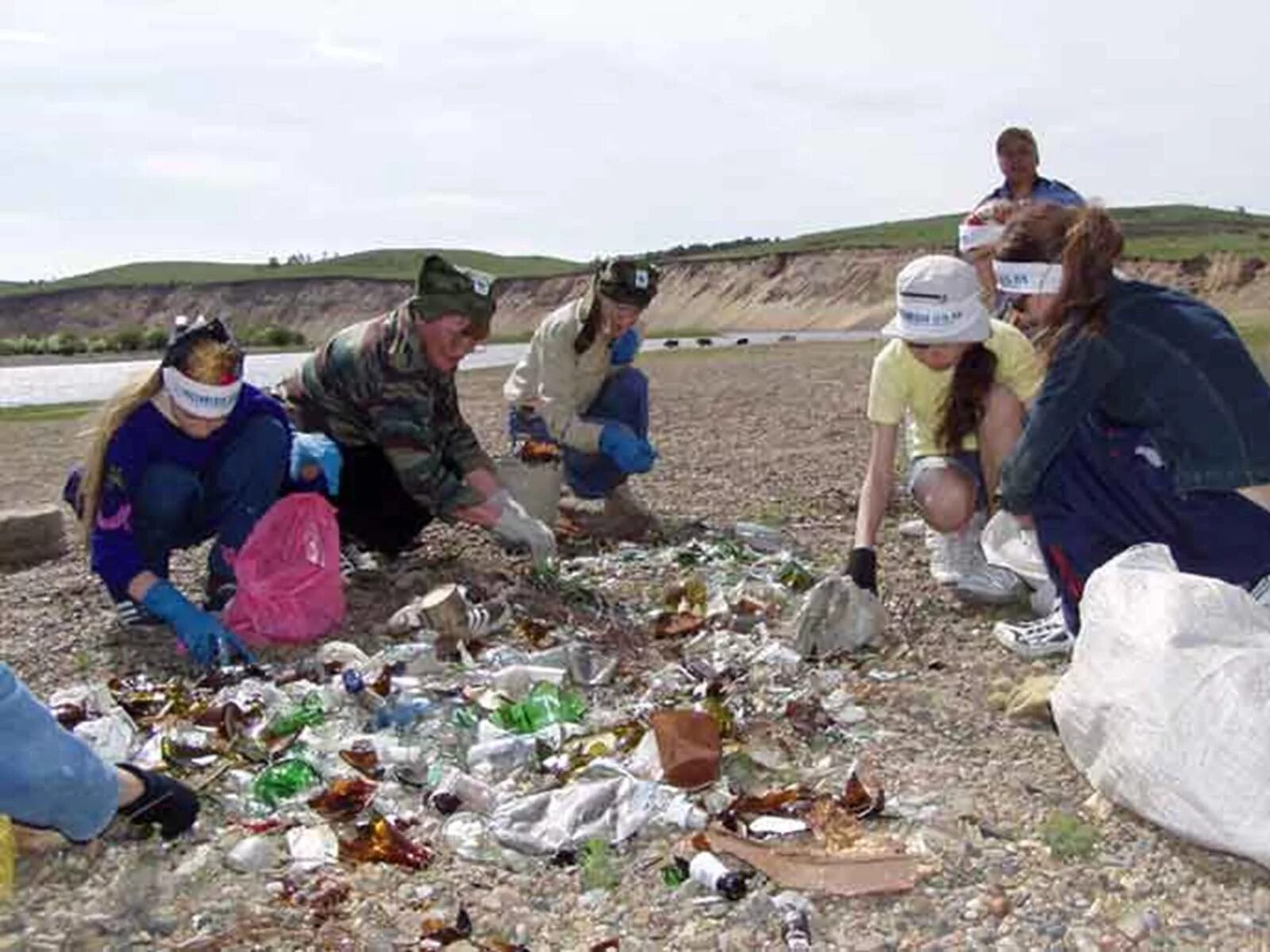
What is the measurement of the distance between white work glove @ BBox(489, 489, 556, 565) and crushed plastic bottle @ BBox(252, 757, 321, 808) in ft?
5.79

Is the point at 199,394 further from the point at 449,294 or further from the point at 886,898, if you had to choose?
the point at 886,898

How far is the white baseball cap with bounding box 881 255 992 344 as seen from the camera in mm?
4316

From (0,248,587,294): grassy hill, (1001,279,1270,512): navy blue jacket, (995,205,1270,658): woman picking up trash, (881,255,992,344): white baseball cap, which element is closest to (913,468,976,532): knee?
(881,255,992,344): white baseball cap

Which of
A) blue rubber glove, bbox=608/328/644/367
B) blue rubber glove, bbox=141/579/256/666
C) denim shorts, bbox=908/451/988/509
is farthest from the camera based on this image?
blue rubber glove, bbox=608/328/644/367

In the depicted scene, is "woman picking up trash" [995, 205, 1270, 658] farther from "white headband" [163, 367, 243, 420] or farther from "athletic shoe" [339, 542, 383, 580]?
"athletic shoe" [339, 542, 383, 580]

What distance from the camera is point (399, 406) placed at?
5027 millimetres

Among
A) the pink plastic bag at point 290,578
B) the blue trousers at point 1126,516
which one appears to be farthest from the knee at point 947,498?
the pink plastic bag at point 290,578

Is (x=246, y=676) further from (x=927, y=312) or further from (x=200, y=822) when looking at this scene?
(x=927, y=312)

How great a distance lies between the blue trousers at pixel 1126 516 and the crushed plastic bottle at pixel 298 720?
1.98 metres

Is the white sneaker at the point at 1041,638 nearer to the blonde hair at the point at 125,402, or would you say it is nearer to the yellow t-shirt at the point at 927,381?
the yellow t-shirt at the point at 927,381

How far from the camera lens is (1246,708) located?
2.75 meters

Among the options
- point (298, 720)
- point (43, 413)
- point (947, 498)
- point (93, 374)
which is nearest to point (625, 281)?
point (947, 498)

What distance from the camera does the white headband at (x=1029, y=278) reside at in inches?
145

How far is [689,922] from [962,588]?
2325 mm
